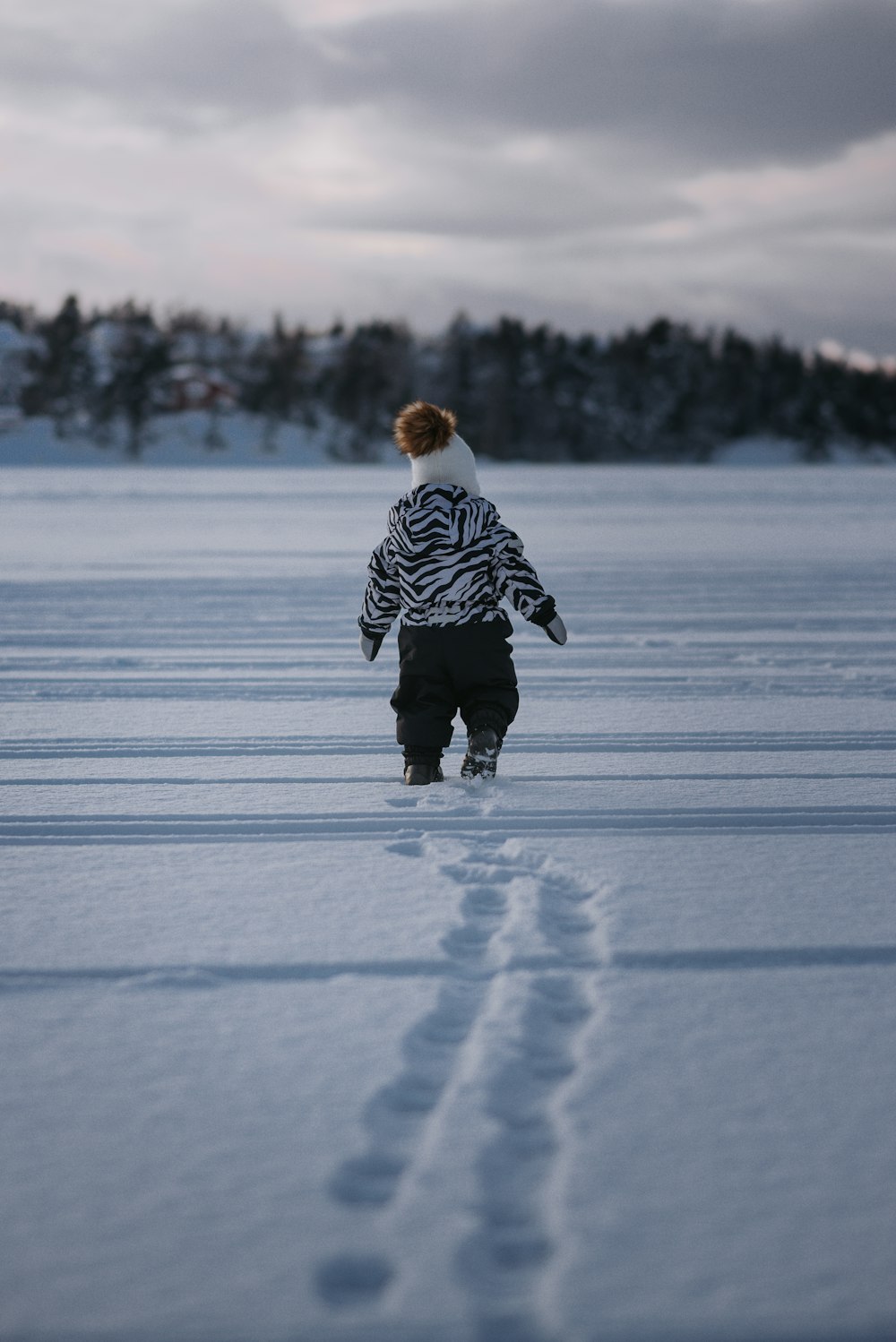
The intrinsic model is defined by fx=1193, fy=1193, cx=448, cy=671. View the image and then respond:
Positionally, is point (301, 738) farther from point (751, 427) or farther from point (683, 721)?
point (751, 427)

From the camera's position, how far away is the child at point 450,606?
159 inches

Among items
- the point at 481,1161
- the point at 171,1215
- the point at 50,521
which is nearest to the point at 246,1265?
the point at 171,1215

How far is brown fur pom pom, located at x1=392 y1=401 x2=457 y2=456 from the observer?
13.5ft

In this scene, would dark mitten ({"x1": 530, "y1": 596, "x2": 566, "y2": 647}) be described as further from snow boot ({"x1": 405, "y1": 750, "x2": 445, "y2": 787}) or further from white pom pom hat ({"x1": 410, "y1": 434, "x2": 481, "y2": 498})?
snow boot ({"x1": 405, "y1": 750, "x2": 445, "y2": 787})

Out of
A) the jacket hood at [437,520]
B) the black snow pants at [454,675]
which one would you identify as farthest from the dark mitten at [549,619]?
the jacket hood at [437,520]

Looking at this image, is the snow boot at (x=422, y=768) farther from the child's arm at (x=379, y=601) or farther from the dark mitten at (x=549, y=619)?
the dark mitten at (x=549, y=619)

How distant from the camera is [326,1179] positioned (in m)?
1.80

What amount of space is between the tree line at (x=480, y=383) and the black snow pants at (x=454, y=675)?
2212 inches

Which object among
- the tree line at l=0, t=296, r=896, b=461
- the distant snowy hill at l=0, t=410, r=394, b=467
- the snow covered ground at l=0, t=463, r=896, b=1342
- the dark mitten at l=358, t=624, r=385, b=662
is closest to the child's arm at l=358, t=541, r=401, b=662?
the dark mitten at l=358, t=624, r=385, b=662

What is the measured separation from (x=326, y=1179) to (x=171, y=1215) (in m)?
0.23

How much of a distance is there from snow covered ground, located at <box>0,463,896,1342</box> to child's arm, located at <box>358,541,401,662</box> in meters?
0.46

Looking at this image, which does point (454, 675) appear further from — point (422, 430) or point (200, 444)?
point (200, 444)

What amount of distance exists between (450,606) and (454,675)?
236 mm

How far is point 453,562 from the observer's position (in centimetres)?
405
